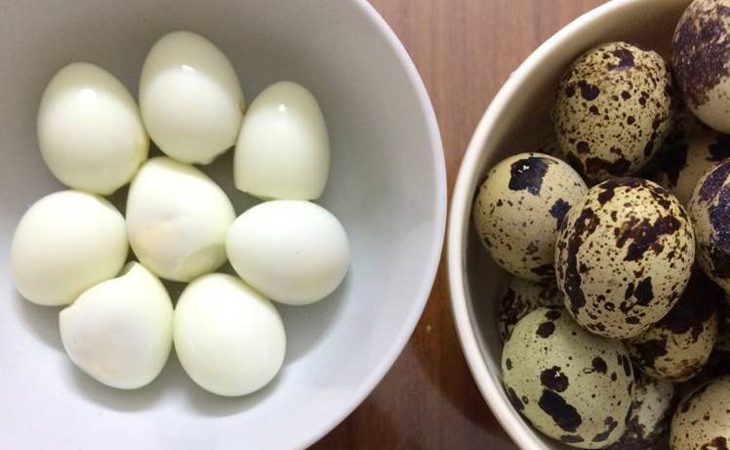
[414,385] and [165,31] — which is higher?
[165,31]

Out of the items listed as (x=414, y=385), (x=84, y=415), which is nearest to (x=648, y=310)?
(x=414, y=385)

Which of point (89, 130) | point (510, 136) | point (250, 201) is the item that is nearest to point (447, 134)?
point (510, 136)

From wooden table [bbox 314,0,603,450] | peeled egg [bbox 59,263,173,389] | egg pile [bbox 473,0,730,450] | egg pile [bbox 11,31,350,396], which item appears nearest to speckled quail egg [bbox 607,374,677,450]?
egg pile [bbox 473,0,730,450]

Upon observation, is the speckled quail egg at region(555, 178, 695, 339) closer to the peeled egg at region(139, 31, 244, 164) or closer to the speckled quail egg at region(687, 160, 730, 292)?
the speckled quail egg at region(687, 160, 730, 292)

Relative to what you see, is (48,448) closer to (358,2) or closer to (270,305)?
(270,305)

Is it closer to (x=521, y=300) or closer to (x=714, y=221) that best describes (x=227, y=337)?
(x=521, y=300)

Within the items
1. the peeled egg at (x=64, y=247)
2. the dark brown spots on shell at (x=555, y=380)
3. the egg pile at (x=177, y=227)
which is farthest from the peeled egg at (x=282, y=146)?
the dark brown spots on shell at (x=555, y=380)
